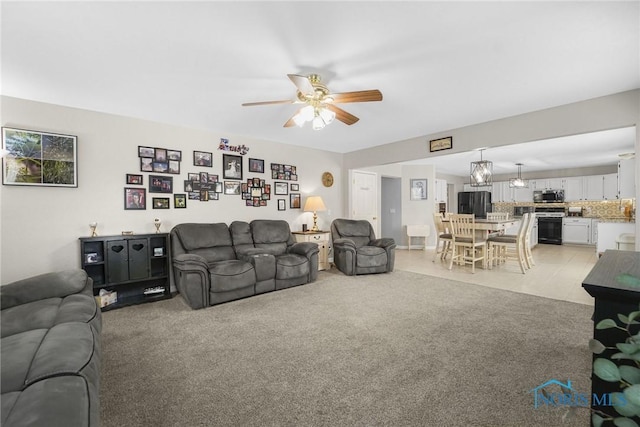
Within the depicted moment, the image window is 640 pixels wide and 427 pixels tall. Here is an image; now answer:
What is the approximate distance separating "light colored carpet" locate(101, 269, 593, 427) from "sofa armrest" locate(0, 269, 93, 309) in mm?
560

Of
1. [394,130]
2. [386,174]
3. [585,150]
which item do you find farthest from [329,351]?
[585,150]

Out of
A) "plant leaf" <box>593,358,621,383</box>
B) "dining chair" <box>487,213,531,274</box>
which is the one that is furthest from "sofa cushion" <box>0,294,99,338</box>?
"dining chair" <box>487,213,531,274</box>

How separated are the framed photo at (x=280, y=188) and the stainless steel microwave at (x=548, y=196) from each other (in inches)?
322

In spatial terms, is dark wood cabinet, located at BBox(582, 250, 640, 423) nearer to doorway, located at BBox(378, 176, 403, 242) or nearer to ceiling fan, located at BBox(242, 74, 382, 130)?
ceiling fan, located at BBox(242, 74, 382, 130)

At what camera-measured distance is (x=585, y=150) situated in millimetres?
5996

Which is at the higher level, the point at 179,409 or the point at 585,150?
the point at 585,150

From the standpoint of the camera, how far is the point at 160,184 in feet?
13.3

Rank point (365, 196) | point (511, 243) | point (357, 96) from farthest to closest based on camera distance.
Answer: point (365, 196)
point (511, 243)
point (357, 96)

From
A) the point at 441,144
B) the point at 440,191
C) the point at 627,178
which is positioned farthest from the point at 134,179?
the point at 627,178

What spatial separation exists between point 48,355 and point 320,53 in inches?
99.2

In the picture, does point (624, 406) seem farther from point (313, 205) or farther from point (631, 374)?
point (313, 205)

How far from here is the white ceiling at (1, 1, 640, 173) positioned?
184cm

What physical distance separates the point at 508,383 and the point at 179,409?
2.10m

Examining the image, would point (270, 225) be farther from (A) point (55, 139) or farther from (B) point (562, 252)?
(B) point (562, 252)
